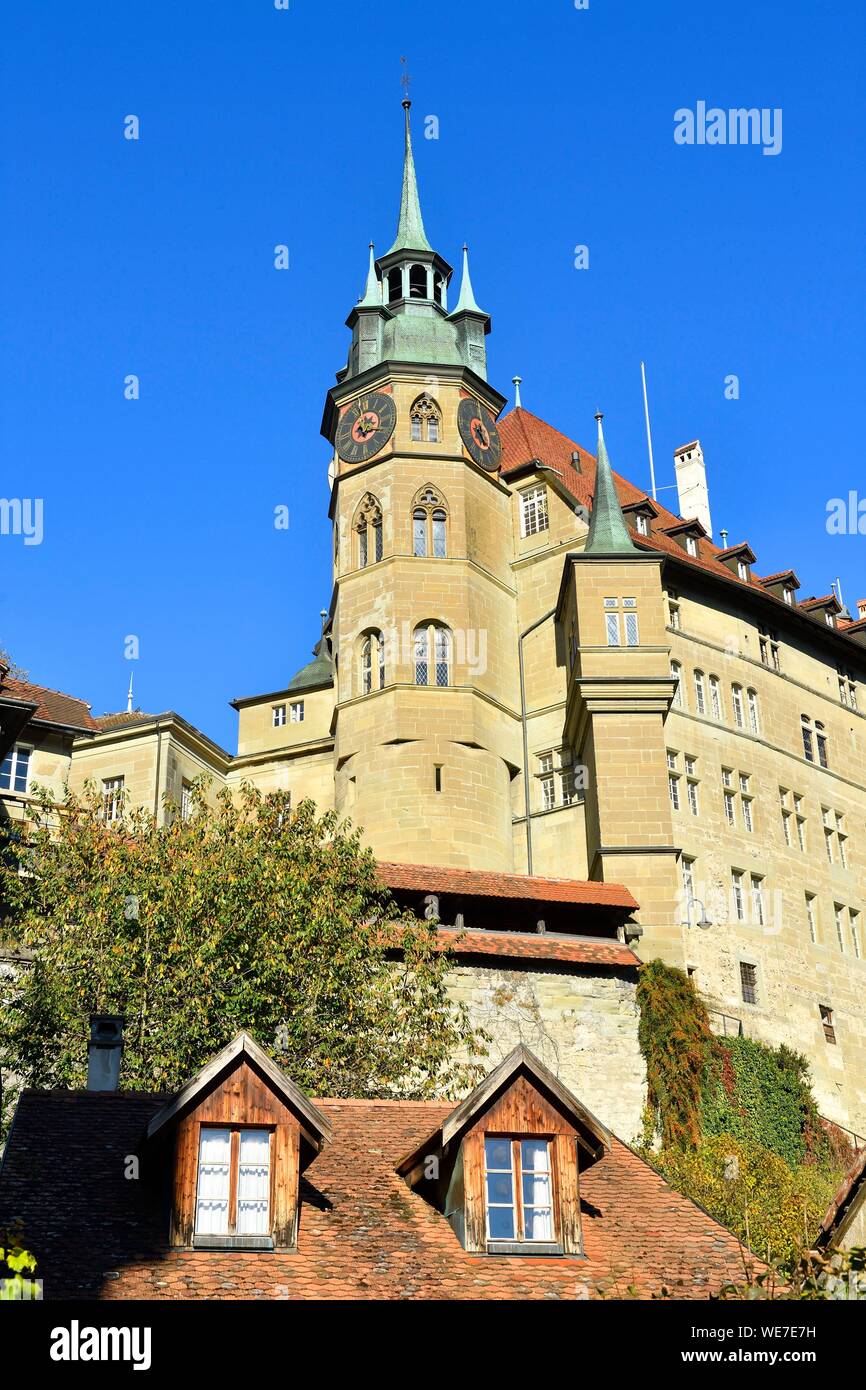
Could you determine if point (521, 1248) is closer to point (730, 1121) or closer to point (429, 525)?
point (730, 1121)

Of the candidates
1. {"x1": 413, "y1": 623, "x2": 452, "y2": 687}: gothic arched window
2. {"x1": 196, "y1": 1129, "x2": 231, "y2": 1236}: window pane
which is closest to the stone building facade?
{"x1": 413, "y1": 623, "x2": 452, "y2": 687}: gothic arched window

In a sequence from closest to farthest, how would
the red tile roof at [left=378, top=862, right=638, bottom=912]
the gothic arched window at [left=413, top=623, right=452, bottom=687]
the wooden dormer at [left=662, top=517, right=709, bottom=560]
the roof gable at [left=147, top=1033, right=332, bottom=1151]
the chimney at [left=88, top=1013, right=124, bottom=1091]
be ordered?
the roof gable at [left=147, top=1033, right=332, bottom=1151], the chimney at [left=88, top=1013, right=124, bottom=1091], the red tile roof at [left=378, top=862, right=638, bottom=912], the gothic arched window at [left=413, top=623, right=452, bottom=687], the wooden dormer at [left=662, top=517, right=709, bottom=560]

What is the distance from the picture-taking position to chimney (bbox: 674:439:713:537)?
6091 centimetres

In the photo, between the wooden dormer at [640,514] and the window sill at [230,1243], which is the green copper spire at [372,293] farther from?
the window sill at [230,1243]

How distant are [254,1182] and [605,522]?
32.5 m

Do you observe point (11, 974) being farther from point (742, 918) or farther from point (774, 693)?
point (774, 693)

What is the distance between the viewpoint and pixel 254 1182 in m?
16.1

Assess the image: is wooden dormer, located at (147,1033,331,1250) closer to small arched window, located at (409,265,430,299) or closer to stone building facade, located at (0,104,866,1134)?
stone building facade, located at (0,104,866,1134)

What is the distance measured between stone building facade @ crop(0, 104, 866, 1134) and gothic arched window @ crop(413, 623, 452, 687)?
0.05 m

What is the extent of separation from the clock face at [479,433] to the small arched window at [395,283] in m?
5.66

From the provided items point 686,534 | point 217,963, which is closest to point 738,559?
point 686,534
